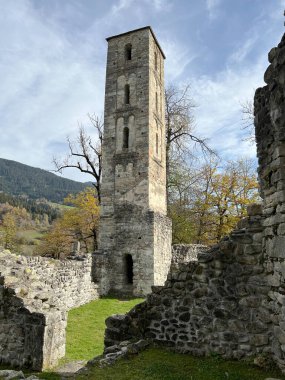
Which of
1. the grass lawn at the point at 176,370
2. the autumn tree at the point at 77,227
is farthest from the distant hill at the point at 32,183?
the grass lawn at the point at 176,370

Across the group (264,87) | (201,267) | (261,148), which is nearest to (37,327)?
(201,267)

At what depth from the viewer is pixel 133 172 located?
603 inches

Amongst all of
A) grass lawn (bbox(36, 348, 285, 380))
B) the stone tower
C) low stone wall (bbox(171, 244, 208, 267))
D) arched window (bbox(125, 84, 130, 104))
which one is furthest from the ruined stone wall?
arched window (bbox(125, 84, 130, 104))

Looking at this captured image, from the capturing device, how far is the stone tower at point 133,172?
14227 millimetres

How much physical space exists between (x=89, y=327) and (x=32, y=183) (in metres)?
179

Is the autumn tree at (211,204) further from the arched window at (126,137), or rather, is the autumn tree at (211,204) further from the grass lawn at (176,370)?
the grass lawn at (176,370)

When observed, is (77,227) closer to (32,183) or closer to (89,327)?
(89,327)

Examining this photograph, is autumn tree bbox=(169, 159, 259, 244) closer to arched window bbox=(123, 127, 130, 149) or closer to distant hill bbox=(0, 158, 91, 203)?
arched window bbox=(123, 127, 130, 149)

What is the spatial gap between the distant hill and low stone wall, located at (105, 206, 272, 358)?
501 ft

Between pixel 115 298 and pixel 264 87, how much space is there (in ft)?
36.4

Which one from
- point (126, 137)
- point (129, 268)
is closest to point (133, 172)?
point (126, 137)

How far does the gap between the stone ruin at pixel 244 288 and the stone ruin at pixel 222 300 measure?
0.04ft

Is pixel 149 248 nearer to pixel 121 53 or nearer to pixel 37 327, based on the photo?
pixel 37 327

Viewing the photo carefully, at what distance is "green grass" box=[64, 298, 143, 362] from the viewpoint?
271 inches
